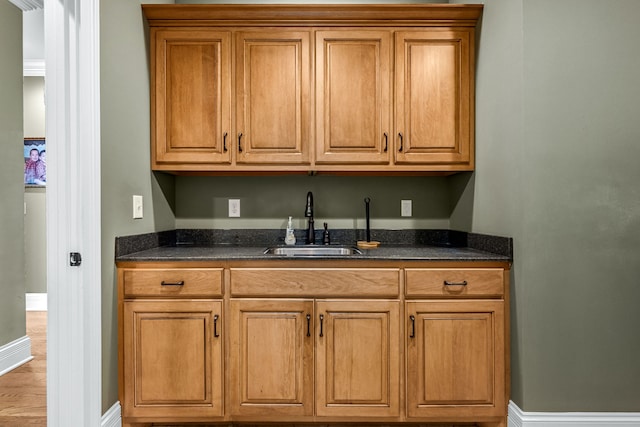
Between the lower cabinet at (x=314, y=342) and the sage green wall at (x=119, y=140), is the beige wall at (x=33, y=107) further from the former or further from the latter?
the lower cabinet at (x=314, y=342)

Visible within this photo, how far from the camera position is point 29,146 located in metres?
4.21

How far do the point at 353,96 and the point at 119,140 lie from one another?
4.13ft

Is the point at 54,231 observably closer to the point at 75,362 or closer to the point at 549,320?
the point at 75,362

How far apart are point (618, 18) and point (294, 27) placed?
1577 mm

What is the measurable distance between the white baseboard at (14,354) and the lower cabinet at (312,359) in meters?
1.87

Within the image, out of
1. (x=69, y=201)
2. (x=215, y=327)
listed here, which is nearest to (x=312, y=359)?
(x=215, y=327)

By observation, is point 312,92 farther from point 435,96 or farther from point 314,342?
point 314,342

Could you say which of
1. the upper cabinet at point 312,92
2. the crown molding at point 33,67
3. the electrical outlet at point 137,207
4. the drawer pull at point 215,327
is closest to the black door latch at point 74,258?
the electrical outlet at point 137,207

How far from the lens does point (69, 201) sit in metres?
1.61

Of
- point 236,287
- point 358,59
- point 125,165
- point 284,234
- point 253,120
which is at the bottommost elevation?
point 236,287

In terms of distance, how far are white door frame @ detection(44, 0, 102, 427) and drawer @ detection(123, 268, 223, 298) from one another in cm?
22

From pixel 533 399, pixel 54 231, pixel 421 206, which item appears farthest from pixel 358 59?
pixel 533 399

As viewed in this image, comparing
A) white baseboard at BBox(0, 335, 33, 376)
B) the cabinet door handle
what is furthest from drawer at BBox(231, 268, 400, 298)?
white baseboard at BBox(0, 335, 33, 376)

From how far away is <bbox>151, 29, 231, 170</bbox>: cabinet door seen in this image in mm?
2184
